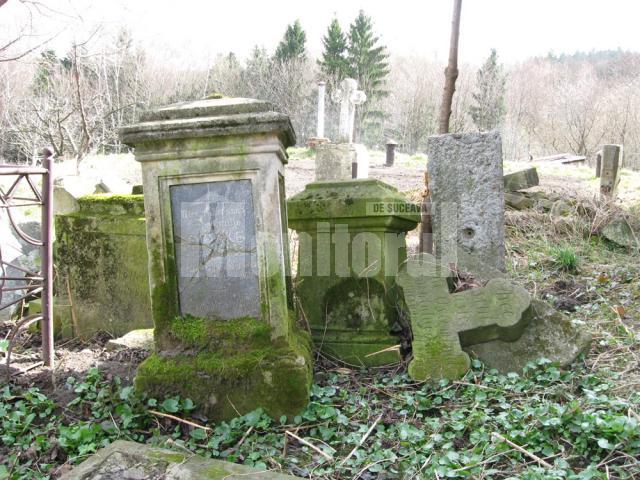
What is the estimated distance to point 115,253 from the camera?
13.4 ft

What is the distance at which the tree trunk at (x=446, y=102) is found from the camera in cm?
466

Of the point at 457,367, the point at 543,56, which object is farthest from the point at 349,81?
the point at 543,56

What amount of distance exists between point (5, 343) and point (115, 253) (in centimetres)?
101

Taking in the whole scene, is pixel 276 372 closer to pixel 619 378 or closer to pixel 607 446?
pixel 607 446

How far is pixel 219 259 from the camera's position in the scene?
9.12 ft

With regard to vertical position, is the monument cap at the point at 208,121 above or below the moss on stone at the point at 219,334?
above

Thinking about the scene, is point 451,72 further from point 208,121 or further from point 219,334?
point 219,334

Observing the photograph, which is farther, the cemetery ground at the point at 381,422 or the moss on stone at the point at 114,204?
the moss on stone at the point at 114,204

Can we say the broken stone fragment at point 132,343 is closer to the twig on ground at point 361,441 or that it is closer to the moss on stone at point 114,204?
the moss on stone at point 114,204

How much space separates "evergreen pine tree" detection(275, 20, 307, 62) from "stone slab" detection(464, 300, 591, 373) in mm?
35976

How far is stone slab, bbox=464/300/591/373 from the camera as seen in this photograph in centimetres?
281

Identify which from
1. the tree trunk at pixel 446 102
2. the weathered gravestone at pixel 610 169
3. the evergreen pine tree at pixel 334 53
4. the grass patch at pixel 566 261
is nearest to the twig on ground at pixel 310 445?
the tree trunk at pixel 446 102

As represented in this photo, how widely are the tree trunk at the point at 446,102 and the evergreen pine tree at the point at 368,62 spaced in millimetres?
29480

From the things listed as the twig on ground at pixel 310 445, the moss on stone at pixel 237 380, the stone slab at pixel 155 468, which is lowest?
the twig on ground at pixel 310 445
